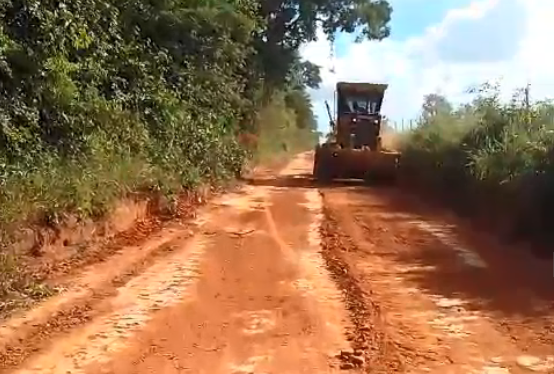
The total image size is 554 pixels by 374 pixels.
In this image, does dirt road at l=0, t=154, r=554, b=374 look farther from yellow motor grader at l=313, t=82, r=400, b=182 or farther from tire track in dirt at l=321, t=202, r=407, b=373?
yellow motor grader at l=313, t=82, r=400, b=182

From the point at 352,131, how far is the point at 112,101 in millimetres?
14334

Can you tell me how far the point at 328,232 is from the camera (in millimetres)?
13664

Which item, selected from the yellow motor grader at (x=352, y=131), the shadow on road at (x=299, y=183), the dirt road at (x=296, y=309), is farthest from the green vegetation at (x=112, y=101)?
the yellow motor grader at (x=352, y=131)

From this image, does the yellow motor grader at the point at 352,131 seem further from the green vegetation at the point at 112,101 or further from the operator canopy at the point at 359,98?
the green vegetation at the point at 112,101

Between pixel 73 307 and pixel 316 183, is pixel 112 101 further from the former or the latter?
pixel 316 183

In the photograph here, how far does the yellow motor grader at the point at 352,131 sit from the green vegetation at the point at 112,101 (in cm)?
290

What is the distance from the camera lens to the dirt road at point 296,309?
629 cm

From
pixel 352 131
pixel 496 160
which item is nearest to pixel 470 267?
pixel 496 160

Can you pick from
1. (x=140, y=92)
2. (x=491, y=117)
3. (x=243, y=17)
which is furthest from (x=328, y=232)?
(x=243, y=17)

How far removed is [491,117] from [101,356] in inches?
518

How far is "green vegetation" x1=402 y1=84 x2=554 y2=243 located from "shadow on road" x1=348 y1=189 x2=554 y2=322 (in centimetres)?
60

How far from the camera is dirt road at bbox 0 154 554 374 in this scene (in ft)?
20.6

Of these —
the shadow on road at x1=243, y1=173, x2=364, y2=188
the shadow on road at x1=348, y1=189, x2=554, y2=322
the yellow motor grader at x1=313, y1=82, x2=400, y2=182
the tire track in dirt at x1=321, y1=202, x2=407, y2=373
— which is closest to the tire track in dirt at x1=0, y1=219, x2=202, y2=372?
the tire track in dirt at x1=321, y1=202, x2=407, y2=373

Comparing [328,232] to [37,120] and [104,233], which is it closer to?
[104,233]
